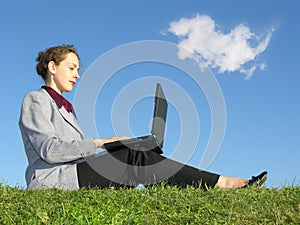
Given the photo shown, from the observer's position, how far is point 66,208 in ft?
20.4

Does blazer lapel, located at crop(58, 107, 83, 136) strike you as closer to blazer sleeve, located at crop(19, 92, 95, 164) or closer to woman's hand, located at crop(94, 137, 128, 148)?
blazer sleeve, located at crop(19, 92, 95, 164)

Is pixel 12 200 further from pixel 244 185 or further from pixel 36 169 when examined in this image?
pixel 244 185

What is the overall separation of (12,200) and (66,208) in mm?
1028

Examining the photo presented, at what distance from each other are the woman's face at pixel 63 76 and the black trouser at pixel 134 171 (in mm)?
1308

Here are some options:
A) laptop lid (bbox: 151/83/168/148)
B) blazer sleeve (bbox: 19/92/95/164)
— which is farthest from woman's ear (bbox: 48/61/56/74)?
laptop lid (bbox: 151/83/168/148)

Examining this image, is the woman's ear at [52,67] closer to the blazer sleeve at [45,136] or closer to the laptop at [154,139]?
the blazer sleeve at [45,136]

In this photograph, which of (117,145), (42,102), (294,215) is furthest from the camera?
(42,102)

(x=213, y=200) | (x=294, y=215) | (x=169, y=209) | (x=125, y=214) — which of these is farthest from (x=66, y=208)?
(x=294, y=215)

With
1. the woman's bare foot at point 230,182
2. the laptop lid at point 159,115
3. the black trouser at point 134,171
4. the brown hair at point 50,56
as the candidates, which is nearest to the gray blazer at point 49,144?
the black trouser at point 134,171

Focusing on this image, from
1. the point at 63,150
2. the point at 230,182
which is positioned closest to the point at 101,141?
the point at 63,150

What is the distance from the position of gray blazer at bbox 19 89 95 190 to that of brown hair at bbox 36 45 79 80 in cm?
46

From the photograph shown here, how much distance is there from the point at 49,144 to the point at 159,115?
1452 millimetres

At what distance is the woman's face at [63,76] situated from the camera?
7953mm

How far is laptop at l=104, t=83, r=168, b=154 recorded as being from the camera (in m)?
7.04
